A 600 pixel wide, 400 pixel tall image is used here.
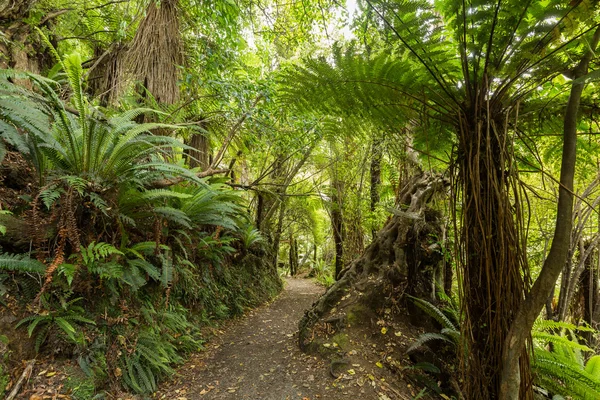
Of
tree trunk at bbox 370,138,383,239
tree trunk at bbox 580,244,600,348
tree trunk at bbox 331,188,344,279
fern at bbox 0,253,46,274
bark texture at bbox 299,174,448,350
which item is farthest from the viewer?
tree trunk at bbox 331,188,344,279

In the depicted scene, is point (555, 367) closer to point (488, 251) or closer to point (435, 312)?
point (435, 312)

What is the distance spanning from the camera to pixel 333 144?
2789 millimetres

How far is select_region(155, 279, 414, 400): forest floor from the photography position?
2.24m

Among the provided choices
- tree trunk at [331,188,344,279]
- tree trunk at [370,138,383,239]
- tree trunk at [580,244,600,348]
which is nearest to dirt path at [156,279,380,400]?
tree trunk at [370,138,383,239]

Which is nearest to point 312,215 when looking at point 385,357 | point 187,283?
point 187,283

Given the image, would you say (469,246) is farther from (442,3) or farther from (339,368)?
(339,368)

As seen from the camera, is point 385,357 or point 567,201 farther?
point 385,357

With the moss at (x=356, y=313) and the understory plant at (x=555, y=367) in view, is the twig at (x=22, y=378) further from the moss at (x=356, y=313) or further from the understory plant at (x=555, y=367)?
the understory plant at (x=555, y=367)

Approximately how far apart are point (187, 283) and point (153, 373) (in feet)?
4.04

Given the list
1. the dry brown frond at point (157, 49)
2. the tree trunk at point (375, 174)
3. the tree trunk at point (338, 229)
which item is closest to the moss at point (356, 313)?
the dry brown frond at point (157, 49)

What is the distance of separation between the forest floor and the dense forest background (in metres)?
0.29

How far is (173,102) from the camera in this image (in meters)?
3.86

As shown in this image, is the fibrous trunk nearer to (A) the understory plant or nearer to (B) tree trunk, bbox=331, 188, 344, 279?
(A) the understory plant

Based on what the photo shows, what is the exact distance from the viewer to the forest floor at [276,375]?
2242 mm
